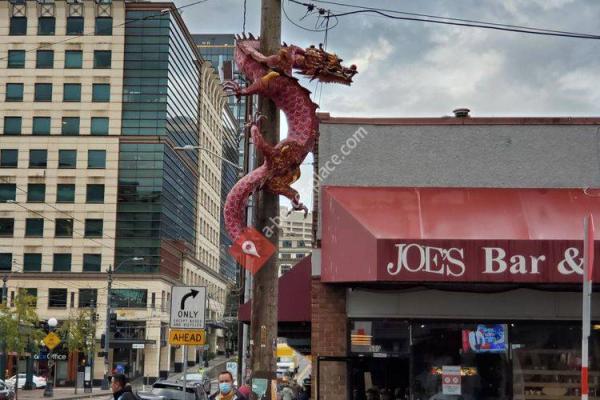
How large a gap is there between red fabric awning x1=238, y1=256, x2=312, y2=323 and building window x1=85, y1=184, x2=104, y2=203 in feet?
189

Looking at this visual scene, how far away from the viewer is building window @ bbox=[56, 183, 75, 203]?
228 ft

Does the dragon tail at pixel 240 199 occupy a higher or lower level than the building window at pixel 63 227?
lower

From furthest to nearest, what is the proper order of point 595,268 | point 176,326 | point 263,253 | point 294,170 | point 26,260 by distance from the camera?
point 26,260 → point 176,326 → point 595,268 → point 294,170 → point 263,253

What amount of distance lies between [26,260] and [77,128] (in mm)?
11623

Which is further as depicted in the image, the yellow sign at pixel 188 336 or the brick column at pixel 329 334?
the brick column at pixel 329 334

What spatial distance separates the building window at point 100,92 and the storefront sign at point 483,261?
61.0m

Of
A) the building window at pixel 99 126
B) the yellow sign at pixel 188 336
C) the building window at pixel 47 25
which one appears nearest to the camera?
the yellow sign at pixel 188 336

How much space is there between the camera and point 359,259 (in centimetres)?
1236

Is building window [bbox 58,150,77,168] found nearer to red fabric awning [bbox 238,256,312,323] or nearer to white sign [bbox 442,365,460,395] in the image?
red fabric awning [bbox 238,256,312,323]

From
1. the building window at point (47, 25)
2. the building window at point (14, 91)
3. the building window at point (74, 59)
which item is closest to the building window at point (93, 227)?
the building window at point (14, 91)

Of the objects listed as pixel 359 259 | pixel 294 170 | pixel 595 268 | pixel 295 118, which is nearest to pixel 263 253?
pixel 294 170

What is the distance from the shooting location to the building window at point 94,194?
69625 millimetres

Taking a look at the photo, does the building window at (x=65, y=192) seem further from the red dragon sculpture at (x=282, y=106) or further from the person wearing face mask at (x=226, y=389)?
the person wearing face mask at (x=226, y=389)

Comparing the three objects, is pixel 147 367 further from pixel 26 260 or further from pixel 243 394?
pixel 243 394
